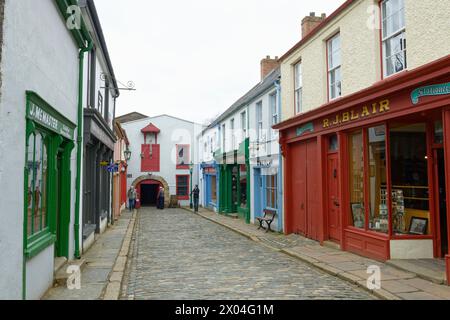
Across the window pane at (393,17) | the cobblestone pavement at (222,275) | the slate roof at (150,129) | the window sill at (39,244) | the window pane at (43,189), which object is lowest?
the cobblestone pavement at (222,275)

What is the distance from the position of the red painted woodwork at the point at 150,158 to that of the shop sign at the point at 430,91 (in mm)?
27296

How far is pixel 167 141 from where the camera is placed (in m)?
33.7

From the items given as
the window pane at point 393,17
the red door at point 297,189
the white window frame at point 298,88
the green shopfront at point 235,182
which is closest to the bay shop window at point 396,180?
the window pane at point 393,17

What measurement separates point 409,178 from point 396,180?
26cm

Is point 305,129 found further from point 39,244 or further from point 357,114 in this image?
point 39,244

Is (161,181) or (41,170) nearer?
(41,170)

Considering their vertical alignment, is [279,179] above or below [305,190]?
above

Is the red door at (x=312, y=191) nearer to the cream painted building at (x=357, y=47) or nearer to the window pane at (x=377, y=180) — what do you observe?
the cream painted building at (x=357, y=47)

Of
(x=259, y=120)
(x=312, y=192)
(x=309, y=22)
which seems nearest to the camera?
(x=312, y=192)

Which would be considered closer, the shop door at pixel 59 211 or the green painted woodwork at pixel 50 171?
the green painted woodwork at pixel 50 171

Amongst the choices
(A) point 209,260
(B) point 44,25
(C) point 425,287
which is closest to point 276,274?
(A) point 209,260

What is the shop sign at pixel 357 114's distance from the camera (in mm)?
8352

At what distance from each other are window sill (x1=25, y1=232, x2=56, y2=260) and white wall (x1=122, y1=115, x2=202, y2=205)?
26346mm

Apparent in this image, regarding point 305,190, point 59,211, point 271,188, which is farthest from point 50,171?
point 271,188
